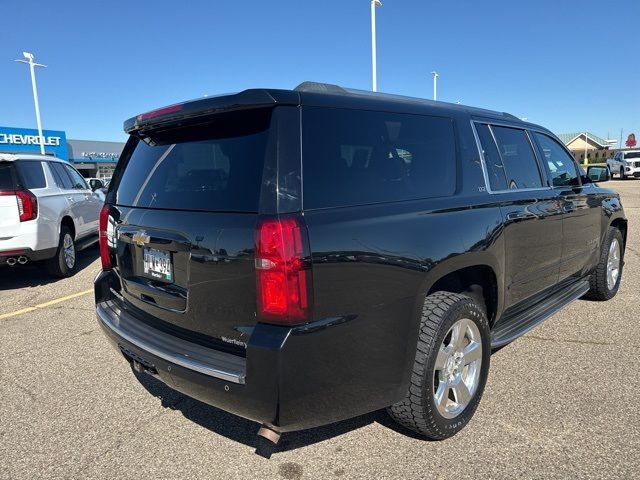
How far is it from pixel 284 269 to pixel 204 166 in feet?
2.76

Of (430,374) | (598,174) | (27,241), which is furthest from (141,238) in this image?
(27,241)

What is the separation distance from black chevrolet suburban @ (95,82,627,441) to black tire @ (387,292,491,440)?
10mm

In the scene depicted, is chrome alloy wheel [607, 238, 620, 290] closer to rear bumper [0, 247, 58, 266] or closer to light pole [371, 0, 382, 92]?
rear bumper [0, 247, 58, 266]

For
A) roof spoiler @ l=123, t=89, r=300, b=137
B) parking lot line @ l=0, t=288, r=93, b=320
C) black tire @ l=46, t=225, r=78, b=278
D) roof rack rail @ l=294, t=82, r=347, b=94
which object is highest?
roof rack rail @ l=294, t=82, r=347, b=94

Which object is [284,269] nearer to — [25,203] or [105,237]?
[105,237]

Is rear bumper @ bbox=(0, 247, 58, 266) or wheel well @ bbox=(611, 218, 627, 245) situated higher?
wheel well @ bbox=(611, 218, 627, 245)

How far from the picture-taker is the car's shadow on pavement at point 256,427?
109 inches

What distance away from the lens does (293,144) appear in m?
2.14

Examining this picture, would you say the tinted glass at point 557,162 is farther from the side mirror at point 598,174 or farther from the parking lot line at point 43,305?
the parking lot line at point 43,305

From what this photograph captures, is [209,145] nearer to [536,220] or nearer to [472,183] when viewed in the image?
[472,183]

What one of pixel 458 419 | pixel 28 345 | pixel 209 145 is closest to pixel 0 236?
pixel 28 345

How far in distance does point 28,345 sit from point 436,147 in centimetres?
398

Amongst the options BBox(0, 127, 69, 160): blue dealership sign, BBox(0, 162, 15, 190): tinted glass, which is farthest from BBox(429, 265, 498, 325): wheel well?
BBox(0, 127, 69, 160): blue dealership sign

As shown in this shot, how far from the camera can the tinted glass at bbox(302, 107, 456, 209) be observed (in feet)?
7.22
